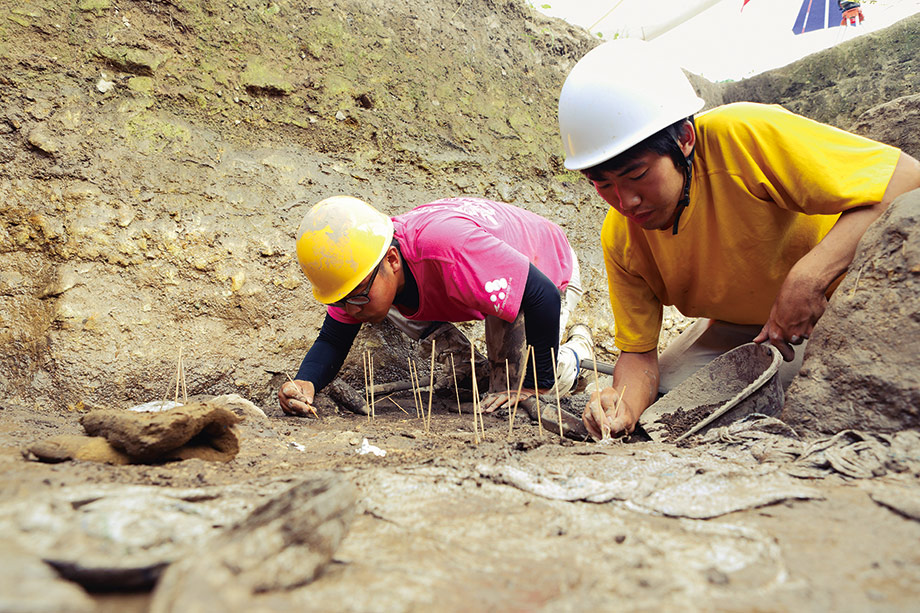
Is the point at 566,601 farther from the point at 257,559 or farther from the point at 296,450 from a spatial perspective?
the point at 296,450

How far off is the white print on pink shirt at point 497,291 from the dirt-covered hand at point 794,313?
3.13 ft

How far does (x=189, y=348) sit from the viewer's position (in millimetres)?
2691

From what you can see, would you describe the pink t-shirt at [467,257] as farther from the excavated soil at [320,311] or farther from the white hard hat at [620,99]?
the white hard hat at [620,99]

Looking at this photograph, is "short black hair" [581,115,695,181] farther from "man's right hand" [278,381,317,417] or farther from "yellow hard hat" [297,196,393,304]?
"man's right hand" [278,381,317,417]

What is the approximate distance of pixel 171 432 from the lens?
4.14 ft

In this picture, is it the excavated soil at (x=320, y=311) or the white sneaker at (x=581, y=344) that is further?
the white sneaker at (x=581, y=344)

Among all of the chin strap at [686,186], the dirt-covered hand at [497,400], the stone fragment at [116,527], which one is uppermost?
the chin strap at [686,186]

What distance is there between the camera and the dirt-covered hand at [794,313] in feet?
5.21

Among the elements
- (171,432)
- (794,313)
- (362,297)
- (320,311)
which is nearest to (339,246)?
(362,297)

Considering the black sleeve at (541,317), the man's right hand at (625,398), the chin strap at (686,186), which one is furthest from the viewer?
the black sleeve at (541,317)

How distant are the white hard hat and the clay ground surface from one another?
35.3 inches

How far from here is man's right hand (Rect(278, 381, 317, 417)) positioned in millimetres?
2492

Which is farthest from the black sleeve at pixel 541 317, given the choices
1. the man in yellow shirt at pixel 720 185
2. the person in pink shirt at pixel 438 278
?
the man in yellow shirt at pixel 720 185

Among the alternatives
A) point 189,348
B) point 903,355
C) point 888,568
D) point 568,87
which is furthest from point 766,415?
point 189,348
